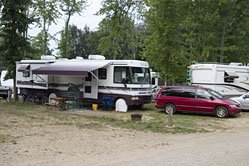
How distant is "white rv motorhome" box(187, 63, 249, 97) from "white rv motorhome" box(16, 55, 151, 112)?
4.34 m

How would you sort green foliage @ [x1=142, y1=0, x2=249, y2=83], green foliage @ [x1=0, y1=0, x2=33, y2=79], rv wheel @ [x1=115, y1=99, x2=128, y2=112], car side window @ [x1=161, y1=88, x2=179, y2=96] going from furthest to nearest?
green foliage @ [x1=142, y1=0, x2=249, y2=83]
green foliage @ [x1=0, y1=0, x2=33, y2=79]
rv wheel @ [x1=115, y1=99, x2=128, y2=112]
car side window @ [x1=161, y1=88, x2=179, y2=96]

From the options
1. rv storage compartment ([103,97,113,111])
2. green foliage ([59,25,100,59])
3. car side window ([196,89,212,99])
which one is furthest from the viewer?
green foliage ([59,25,100,59])

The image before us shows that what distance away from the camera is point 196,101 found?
15.5 m

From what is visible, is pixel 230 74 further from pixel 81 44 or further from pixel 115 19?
pixel 81 44

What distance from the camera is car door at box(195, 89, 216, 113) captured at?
15.3m

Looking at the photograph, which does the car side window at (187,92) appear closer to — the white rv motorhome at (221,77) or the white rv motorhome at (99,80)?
the white rv motorhome at (99,80)

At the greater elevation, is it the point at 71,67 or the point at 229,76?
the point at 71,67

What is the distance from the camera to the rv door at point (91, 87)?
1781 cm

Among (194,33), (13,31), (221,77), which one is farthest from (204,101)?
(13,31)

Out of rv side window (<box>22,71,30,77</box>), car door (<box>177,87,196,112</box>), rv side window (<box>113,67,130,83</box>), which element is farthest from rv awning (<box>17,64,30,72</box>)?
car door (<box>177,87,196,112</box>)

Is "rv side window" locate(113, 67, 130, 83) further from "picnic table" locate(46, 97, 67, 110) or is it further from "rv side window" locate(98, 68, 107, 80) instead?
"picnic table" locate(46, 97, 67, 110)

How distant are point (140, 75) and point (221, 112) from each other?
4.87 m

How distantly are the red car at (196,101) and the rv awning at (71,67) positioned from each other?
12.9ft

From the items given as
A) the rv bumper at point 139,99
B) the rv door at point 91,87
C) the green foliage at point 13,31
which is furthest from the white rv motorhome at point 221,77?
the green foliage at point 13,31
